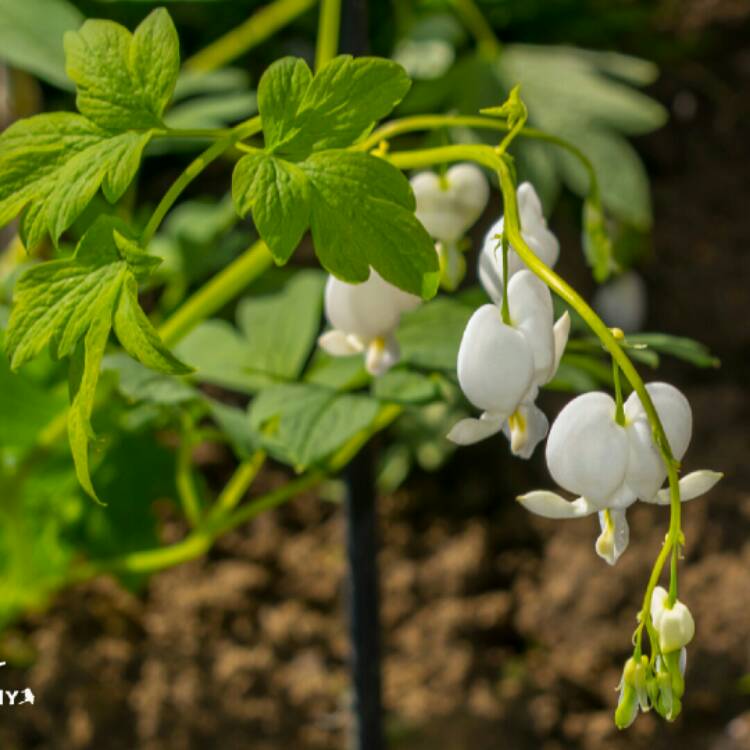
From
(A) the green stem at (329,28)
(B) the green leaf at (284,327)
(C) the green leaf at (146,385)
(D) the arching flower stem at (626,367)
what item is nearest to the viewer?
(D) the arching flower stem at (626,367)

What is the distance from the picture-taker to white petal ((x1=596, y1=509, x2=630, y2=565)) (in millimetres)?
781

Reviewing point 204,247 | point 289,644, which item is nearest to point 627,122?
point 204,247

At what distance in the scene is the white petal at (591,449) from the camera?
2.49 ft

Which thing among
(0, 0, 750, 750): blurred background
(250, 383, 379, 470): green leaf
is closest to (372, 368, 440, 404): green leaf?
(250, 383, 379, 470): green leaf

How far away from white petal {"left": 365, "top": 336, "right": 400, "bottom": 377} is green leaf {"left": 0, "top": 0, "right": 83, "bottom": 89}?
2.03 feet

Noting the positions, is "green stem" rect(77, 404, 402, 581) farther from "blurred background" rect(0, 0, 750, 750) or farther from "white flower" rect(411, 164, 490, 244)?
"white flower" rect(411, 164, 490, 244)

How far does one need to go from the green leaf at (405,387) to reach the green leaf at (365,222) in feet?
1.08

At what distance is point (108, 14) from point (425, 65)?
94 centimetres

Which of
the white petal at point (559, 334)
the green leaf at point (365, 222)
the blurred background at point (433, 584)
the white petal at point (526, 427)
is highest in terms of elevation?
the green leaf at point (365, 222)

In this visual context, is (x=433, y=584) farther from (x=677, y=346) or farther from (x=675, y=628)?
(x=675, y=628)

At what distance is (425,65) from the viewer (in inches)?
59.0

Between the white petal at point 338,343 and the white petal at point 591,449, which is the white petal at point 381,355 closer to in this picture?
the white petal at point 338,343

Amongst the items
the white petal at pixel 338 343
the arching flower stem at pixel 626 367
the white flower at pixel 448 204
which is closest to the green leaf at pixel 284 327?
the white petal at pixel 338 343

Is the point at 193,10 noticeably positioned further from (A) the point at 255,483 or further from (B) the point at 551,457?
(B) the point at 551,457
